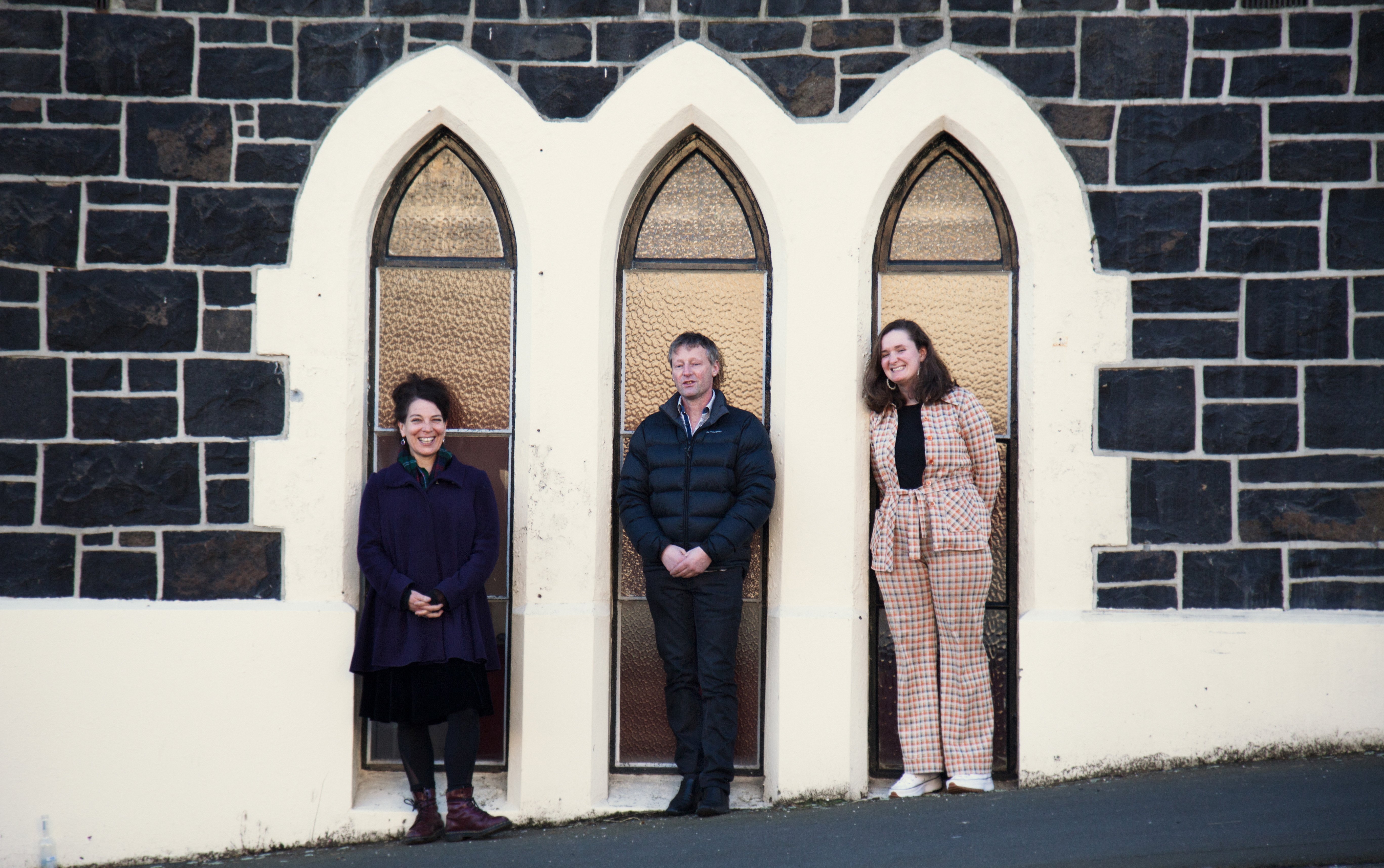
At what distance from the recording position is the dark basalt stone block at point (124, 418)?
3.93 meters

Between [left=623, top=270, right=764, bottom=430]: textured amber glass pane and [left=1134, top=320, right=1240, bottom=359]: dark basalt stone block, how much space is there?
1463 millimetres

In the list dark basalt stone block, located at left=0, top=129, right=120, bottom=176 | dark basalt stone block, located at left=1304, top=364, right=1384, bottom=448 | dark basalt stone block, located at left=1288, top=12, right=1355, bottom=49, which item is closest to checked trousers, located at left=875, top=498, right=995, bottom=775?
dark basalt stone block, located at left=1304, top=364, right=1384, bottom=448

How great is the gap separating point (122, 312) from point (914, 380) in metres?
3.05

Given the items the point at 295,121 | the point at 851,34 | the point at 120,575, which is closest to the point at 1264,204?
the point at 851,34

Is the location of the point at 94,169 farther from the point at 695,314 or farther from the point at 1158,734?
the point at 1158,734

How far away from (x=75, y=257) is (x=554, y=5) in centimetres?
210

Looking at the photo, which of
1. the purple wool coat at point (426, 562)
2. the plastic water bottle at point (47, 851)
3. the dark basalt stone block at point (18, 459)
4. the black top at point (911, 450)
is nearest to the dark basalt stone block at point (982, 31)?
the black top at point (911, 450)

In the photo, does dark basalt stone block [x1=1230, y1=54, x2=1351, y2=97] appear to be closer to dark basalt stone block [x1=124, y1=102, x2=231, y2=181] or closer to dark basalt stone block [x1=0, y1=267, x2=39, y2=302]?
dark basalt stone block [x1=124, y1=102, x2=231, y2=181]

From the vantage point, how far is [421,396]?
3.72 metres

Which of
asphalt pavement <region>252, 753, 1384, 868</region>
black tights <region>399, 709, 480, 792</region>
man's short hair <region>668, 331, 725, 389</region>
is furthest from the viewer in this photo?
man's short hair <region>668, 331, 725, 389</region>

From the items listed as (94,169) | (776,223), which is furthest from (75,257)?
(776,223)

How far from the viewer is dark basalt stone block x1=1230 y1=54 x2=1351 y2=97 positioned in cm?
388

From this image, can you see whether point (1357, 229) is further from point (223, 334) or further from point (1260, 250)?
point (223, 334)

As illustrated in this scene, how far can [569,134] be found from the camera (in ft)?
13.1
